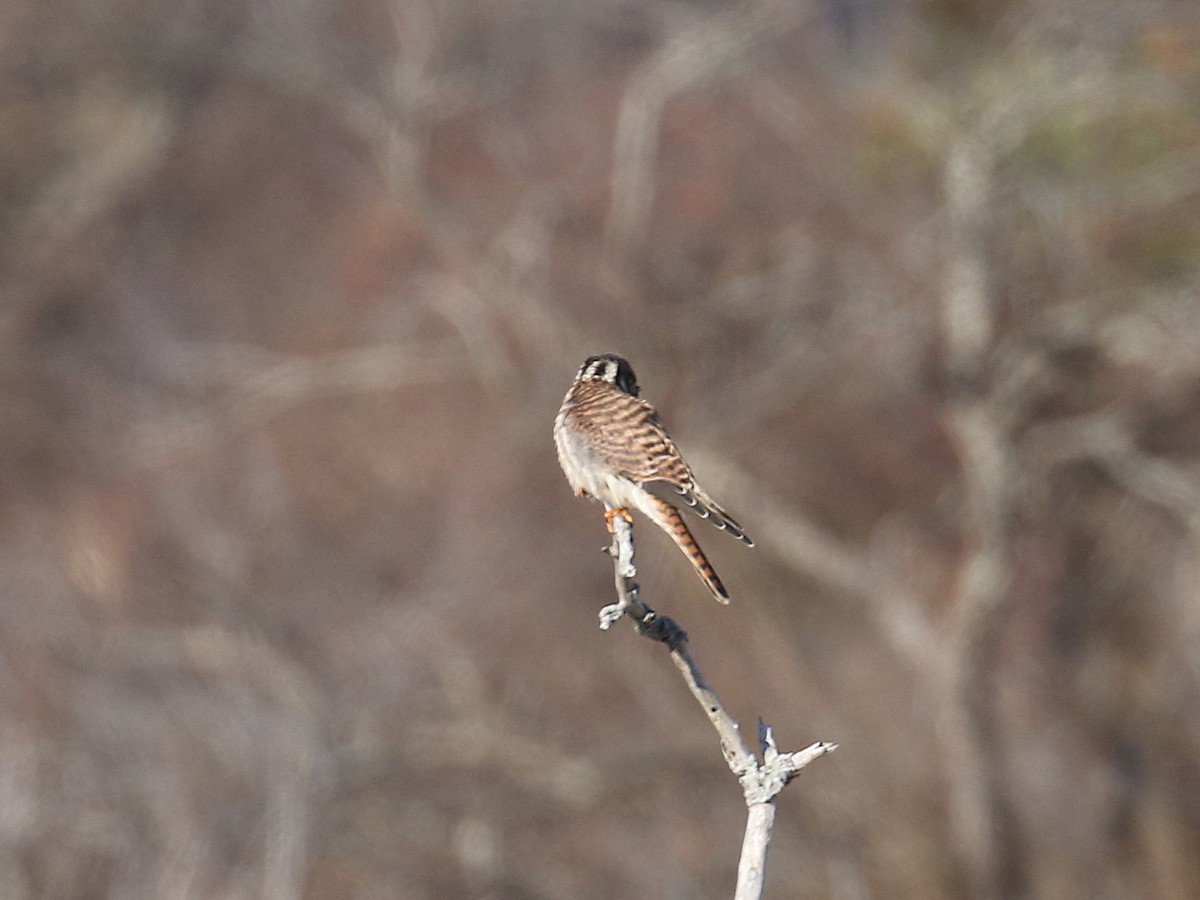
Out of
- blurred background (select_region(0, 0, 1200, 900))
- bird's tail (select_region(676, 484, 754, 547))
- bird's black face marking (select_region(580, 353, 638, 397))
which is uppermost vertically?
blurred background (select_region(0, 0, 1200, 900))

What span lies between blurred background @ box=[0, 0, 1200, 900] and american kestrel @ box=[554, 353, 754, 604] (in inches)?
123

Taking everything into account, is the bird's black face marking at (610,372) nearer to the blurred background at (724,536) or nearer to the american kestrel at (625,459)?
the american kestrel at (625,459)

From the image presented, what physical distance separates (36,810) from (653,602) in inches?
143

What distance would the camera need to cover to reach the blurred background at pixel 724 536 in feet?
27.0

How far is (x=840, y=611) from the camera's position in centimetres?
1101

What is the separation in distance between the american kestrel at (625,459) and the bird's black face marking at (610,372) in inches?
2.4

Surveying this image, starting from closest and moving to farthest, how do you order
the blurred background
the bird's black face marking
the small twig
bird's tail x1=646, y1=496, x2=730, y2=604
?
the small twig < bird's tail x1=646, y1=496, x2=730, y2=604 < the bird's black face marking < the blurred background

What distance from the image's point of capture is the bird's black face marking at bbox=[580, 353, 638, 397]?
4.01 metres

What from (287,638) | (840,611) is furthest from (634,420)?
(840,611)

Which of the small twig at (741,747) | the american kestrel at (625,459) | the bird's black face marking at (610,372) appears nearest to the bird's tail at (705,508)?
the american kestrel at (625,459)

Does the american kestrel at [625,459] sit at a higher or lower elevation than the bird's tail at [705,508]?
higher

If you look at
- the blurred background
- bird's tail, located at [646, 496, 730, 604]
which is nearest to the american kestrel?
bird's tail, located at [646, 496, 730, 604]

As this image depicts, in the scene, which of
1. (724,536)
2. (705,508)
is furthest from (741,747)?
(724,536)

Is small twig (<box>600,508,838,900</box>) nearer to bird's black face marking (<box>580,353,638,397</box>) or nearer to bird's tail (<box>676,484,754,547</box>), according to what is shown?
bird's tail (<box>676,484,754,547</box>)
